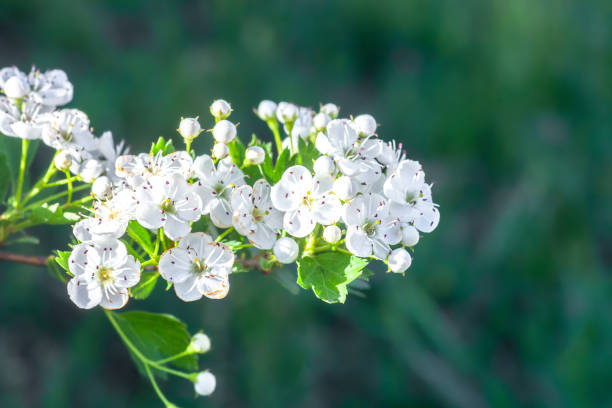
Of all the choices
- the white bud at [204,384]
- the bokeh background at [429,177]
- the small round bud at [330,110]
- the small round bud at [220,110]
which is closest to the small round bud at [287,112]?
the small round bud at [330,110]

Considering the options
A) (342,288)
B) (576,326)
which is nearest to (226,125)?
(342,288)

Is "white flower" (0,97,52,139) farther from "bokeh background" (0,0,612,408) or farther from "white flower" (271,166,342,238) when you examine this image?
"bokeh background" (0,0,612,408)

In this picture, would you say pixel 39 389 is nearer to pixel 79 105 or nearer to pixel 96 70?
pixel 79 105

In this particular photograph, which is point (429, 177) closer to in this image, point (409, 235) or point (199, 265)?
point (409, 235)

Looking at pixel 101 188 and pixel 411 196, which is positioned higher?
pixel 411 196

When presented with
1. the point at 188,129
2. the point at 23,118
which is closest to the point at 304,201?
the point at 188,129

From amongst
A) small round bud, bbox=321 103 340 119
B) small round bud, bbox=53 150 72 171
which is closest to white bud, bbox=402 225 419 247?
small round bud, bbox=321 103 340 119
